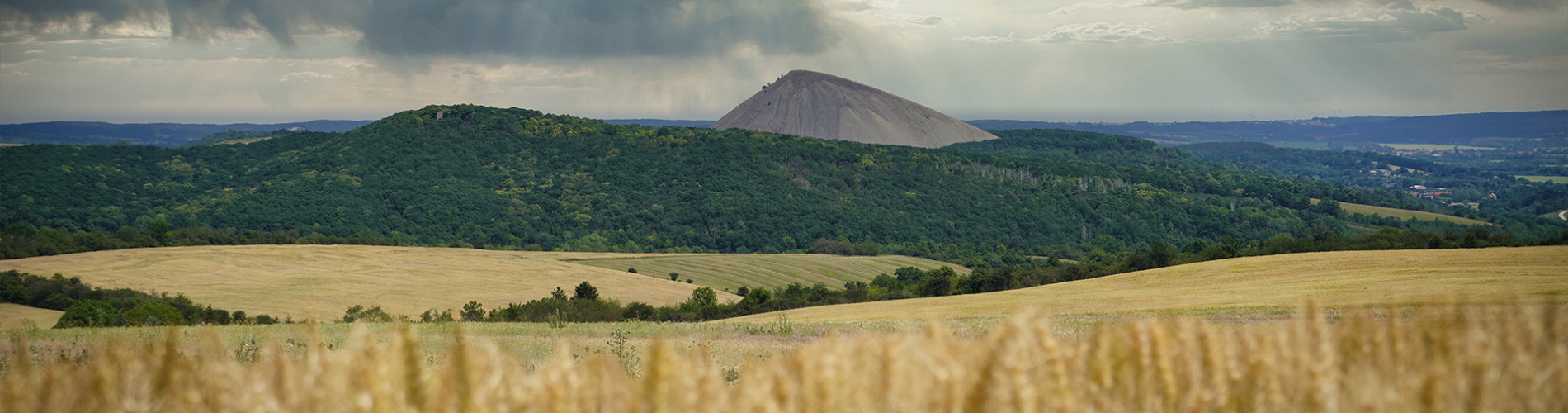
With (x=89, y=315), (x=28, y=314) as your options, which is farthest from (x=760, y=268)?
(x=89, y=315)

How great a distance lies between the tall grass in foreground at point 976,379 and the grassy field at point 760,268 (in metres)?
72.9

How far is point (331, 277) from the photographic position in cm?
6356

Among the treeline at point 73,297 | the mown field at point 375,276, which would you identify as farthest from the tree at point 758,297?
the treeline at point 73,297

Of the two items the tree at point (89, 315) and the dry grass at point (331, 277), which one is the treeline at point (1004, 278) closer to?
the dry grass at point (331, 277)

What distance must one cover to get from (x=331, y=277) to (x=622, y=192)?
91611mm

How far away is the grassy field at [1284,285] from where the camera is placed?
21312 mm

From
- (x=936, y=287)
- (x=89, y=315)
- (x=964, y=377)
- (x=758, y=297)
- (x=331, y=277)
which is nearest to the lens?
(x=964, y=377)

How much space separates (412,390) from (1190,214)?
159592 mm

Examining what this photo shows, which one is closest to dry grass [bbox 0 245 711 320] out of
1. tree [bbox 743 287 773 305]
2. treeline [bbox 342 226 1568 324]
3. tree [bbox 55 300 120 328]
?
treeline [bbox 342 226 1568 324]

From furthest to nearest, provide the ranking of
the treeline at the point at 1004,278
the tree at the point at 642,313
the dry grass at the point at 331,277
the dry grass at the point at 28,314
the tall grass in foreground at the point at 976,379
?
the dry grass at the point at 331,277
the treeline at the point at 1004,278
the dry grass at the point at 28,314
the tree at the point at 642,313
the tall grass in foreground at the point at 976,379

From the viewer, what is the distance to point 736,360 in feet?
35.7

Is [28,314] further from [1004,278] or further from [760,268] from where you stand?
[760,268]

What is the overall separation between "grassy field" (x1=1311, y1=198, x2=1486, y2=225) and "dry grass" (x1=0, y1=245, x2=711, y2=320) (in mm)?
111391

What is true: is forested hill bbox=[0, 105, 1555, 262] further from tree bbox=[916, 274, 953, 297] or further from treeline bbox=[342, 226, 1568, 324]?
tree bbox=[916, 274, 953, 297]
